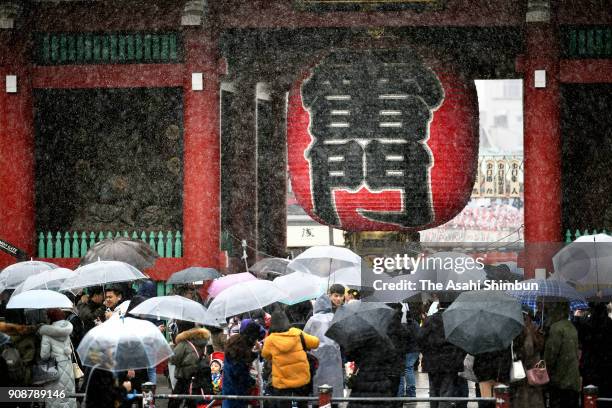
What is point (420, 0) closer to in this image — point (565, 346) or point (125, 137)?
point (125, 137)

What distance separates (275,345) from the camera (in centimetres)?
1035

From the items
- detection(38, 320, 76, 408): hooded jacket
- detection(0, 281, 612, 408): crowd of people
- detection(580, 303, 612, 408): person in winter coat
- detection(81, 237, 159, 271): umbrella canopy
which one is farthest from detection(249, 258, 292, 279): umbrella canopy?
detection(580, 303, 612, 408): person in winter coat

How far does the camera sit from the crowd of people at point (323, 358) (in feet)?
33.4

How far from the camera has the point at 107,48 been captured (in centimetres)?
1959

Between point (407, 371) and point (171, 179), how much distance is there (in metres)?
7.90

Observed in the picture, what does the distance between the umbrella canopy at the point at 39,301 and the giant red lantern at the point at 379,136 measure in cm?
718

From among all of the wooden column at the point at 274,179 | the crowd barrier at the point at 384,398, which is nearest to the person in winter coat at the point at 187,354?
the crowd barrier at the point at 384,398

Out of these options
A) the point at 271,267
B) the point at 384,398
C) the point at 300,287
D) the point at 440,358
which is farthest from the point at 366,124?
the point at 384,398

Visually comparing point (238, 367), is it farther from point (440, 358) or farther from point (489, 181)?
point (489, 181)

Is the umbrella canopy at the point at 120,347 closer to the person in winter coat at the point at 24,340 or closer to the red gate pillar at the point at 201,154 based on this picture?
the person in winter coat at the point at 24,340

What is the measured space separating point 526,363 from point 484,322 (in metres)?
0.68

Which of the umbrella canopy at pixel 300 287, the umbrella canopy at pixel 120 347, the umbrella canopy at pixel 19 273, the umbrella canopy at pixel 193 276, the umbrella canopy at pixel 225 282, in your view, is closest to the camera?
the umbrella canopy at pixel 120 347

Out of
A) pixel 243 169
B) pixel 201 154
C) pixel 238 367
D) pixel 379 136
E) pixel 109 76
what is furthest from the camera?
pixel 243 169

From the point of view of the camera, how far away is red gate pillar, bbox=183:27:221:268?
1914 cm
